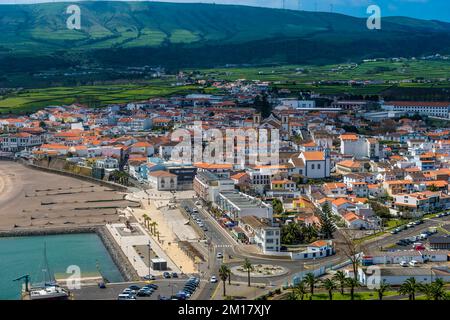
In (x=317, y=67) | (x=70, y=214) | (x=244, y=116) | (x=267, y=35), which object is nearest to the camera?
(x=70, y=214)

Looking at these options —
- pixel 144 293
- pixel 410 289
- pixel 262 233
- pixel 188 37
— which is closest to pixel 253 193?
pixel 262 233

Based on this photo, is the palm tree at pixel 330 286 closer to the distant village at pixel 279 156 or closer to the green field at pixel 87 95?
the distant village at pixel 279 156

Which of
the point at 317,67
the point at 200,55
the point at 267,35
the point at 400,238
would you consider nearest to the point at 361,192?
the point at 400,238

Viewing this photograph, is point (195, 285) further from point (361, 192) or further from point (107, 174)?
point (107, 174)

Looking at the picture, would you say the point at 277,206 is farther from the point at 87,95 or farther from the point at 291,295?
the point at 87,95

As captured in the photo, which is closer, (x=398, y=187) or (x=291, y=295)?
(x=291, y=295)

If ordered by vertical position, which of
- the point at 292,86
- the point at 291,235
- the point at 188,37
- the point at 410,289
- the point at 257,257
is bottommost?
the point at 257,257

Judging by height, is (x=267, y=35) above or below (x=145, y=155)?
above

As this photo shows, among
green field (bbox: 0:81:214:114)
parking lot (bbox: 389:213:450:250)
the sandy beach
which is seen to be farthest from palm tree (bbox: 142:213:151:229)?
green field (bbox: 0:81:214:114)
